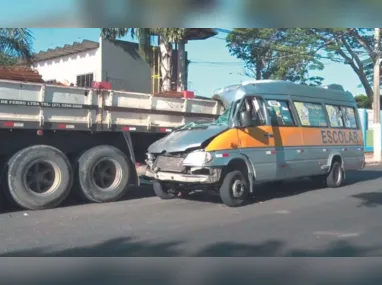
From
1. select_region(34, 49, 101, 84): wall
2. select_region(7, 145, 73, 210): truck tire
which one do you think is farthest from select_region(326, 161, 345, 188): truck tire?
select_region(34, 49, 101, 84): wall

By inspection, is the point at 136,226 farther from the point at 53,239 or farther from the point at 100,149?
the point at 100,149

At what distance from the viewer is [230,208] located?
31.3 ft

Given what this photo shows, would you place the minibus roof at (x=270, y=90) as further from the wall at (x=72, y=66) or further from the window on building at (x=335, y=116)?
the wall at (x=72, y=66)

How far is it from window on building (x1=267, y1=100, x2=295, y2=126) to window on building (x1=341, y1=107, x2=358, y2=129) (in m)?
2.71

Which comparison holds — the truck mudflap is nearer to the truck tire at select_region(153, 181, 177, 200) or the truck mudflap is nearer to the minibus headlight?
the minibus headlight

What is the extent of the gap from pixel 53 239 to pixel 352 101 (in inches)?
385

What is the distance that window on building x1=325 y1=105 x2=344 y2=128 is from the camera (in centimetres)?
1273

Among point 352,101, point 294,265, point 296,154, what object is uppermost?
point 352,101

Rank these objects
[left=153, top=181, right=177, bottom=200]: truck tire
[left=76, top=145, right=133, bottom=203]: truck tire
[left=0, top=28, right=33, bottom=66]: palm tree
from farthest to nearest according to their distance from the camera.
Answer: [left=0, top=28, right=33, bottom=66]: palm tree < [left=153, top=181, right=177, bottom=200]: truck tire < [left=76, top=145, right=133, bottom=203]: truck tire

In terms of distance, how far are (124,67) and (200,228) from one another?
584 inches

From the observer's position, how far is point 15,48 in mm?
14406

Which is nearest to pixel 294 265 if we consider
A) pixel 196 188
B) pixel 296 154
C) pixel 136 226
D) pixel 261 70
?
pixel 136 226

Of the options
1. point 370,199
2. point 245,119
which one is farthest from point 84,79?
point 370,199

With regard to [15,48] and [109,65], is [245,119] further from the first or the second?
[109,65]
